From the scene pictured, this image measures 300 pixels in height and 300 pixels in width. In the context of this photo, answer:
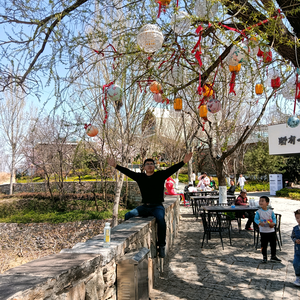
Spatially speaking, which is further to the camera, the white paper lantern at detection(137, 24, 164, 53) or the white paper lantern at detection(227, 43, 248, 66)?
the white paper lantern at detection(227, 43, 248, 66)

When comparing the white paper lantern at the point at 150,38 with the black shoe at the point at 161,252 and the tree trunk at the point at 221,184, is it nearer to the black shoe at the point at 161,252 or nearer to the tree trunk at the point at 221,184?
the black shoe at the point at 161,252

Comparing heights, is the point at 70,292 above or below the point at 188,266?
above

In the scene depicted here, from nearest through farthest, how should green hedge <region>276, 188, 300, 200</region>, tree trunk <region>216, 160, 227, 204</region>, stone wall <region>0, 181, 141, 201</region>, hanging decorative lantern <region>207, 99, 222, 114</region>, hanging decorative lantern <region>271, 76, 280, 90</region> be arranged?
1. hanging decorative lantern <region>271, 76, 280, 90</region>
2. hanging decorative lantern <region>207, 99, 222, 114</region>
3. tree trunk <region>216, 160, 227, 204</region>
4. stone wall <region>0, 181, 141, 201</region>
5. green hedge <region>276, 188, 300, 200</region>

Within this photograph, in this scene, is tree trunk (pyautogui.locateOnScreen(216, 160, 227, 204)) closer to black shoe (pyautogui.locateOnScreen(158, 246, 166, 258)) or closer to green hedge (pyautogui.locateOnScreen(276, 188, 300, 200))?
black shoe (pyautogui.locateOnScreen(158, 246, 166, 258))

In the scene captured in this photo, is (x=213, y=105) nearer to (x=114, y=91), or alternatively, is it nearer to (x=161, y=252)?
(x=114, y=91)

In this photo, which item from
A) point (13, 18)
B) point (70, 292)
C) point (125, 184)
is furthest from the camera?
point (125, 184)

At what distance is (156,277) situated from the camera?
14.0ft

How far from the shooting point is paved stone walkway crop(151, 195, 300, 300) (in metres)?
3.80

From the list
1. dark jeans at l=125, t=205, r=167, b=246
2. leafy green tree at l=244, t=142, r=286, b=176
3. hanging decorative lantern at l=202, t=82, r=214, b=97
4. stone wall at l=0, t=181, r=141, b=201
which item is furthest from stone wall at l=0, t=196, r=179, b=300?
leafy green tree at l=244, t=142, r=286, b=176

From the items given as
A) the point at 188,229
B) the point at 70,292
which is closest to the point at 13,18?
the point at 70,292

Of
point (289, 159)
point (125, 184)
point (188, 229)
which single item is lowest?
point (188, 229)

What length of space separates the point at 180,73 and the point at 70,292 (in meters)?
4.05

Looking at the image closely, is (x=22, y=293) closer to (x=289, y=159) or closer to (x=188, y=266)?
(x=188, y=266)

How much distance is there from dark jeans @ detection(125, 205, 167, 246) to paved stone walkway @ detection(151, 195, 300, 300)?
68 centimetres
